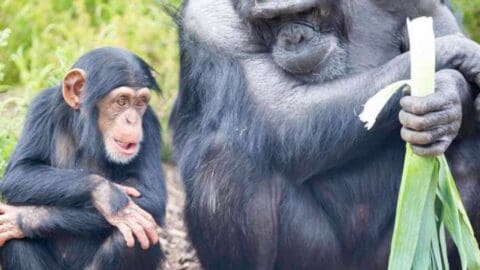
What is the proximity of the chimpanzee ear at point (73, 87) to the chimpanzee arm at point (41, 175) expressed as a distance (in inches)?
5.4

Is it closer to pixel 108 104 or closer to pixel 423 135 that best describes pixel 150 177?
pixel 108 104

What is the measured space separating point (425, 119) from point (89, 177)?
1723 mm

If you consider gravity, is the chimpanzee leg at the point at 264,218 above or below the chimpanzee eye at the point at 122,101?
below

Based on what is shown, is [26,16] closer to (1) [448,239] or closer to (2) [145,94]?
(2) [145,94]

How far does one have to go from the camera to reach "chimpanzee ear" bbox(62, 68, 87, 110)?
613cm

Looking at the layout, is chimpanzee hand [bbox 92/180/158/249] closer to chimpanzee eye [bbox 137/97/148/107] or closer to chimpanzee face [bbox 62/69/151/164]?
chimpanzee face [bbox 62/69/151/164]

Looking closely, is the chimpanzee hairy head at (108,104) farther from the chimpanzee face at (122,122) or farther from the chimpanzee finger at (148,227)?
the chimpanzee finger at (148,227)

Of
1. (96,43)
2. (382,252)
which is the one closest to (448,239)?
(382,252)

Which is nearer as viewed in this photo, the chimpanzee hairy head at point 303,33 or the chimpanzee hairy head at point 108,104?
the chimpanzee hairy head at point 303,33

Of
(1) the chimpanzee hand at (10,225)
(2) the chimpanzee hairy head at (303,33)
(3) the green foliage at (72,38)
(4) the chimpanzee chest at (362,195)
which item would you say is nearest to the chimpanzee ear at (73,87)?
(1) the chimpanzee hand at (10,225)

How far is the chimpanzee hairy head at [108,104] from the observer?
6.02 metres

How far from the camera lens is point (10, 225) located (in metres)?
5.93

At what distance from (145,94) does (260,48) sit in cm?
65

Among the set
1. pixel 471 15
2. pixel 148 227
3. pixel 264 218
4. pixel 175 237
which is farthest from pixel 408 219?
pixel 471 15
